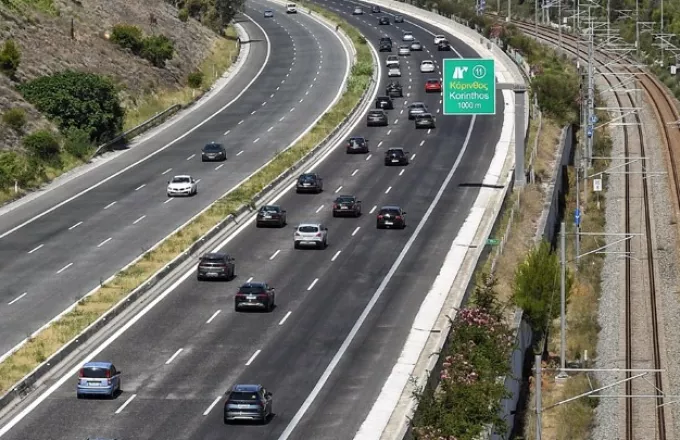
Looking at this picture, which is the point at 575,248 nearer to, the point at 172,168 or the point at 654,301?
the point at 654,301

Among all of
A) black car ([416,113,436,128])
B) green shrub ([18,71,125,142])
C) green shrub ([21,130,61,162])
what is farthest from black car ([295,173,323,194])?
black car ([416,113,436,128])

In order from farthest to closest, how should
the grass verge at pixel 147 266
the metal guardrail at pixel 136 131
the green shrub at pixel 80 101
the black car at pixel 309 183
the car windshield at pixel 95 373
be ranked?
the metal guardrail at pixel 136 131 < the green shrub at pixel 80 101 < the black car at pixel 309 183 < the grass verge at pixel 147 266 < the car windshield at pixel 95 373

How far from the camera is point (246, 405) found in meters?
47.3

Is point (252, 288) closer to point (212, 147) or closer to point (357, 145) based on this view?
point (212, 147)

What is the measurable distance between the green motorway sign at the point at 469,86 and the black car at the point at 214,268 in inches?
1099

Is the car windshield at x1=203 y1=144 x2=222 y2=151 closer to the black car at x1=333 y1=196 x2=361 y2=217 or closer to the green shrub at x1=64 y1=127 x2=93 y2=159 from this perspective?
the green shrub at x1=64 y1=127 x2=93 y2=159

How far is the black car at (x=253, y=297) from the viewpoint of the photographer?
62062mm

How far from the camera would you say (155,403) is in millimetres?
50375

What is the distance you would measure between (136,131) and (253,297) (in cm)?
4985

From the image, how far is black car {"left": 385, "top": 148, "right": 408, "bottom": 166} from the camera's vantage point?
319 feet

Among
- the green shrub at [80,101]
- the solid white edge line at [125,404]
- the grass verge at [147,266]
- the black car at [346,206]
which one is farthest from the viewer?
the green shrub at [80,101]

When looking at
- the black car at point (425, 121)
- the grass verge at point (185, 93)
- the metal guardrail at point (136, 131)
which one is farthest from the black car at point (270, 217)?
the black car at point (425, 121)

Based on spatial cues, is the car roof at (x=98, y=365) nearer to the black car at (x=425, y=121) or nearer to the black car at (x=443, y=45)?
the black car at (x=425, y=121)

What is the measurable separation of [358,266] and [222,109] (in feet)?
175
